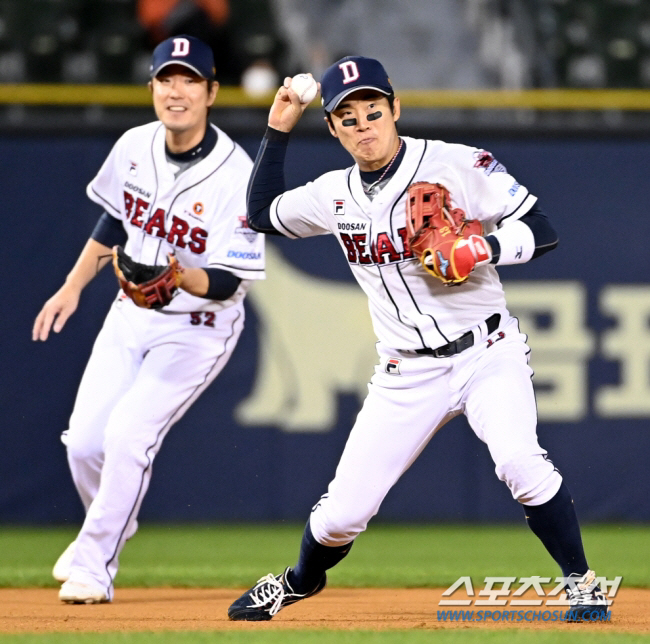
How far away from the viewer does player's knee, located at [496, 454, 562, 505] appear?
348 cm

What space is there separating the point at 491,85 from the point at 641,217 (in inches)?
122

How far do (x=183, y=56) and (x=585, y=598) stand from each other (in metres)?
2.53

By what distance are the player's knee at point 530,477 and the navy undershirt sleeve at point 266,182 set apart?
117cm

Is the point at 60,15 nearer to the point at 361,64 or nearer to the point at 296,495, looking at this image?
the point at 296,495

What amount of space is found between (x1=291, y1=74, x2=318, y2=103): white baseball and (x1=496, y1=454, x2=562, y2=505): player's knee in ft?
4.58

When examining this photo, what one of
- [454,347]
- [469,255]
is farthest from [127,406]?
[469,255]

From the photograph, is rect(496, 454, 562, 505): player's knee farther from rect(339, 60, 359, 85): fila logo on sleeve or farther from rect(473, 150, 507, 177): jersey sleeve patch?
rect(339, 60, 359, 85): fila logo on sleeve

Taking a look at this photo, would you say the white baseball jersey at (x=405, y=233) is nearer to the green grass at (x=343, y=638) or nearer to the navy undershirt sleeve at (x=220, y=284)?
the navy undershirt sleeve at (x=220, y=284)

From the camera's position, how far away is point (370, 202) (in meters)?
3.74

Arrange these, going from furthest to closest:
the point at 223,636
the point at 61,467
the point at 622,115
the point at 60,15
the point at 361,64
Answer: the point at 60,15 → the point at 622,115 → the point at 61,467 → the point at 361,64 → the point at 223,636

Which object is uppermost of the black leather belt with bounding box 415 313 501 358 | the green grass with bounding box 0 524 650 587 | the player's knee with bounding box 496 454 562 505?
the black leather belt with bounding box 415 313 501 358

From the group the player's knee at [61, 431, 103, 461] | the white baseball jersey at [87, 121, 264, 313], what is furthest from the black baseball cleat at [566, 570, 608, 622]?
the player's knee at [61, 431, 103, 461]

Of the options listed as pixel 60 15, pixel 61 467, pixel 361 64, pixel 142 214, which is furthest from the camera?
pixel 60 15

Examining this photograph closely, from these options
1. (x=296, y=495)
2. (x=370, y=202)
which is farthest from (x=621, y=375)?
(x=370, y=202)
